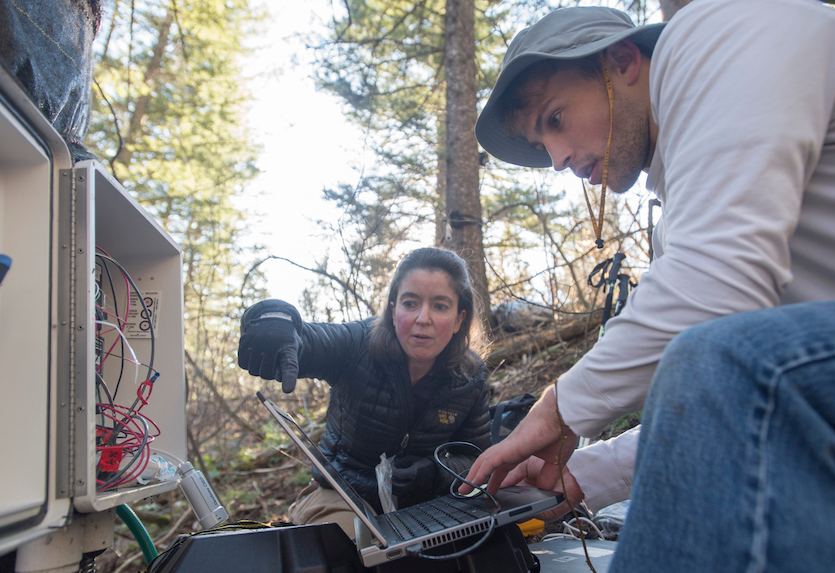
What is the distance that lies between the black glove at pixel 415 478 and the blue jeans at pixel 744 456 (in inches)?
65.6

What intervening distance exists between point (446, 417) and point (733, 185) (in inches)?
76.8

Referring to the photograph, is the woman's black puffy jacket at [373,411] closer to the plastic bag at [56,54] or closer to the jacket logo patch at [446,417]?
the jacket logo patch at [446,417]

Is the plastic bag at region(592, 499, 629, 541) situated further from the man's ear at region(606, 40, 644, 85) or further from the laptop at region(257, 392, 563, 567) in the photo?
the man's ear at region(606, 40, 644, 85)

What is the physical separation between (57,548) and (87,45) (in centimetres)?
167

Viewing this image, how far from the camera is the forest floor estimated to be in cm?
389

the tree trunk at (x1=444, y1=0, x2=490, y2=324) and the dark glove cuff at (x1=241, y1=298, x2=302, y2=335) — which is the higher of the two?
the tree trunk at (x1=444, y1=0, x2=490, y2=324)

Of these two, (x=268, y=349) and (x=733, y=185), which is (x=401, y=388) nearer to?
(x=268, y=349)

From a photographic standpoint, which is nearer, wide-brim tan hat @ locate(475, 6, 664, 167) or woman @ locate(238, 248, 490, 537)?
wide-brim tan hat @ locate(475, 6, 664, 167)

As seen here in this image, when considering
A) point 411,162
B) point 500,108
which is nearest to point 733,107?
point 500,108

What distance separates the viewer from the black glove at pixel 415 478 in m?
2.23

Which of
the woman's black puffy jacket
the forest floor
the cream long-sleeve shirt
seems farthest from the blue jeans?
the forest floor

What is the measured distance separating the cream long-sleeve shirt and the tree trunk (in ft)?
11.8

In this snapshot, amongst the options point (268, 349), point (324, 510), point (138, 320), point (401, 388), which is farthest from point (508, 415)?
point (138, 320)

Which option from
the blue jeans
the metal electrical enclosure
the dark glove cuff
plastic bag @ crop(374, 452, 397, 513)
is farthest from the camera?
plastic bag @ crop(374, 452, 397, 513)
